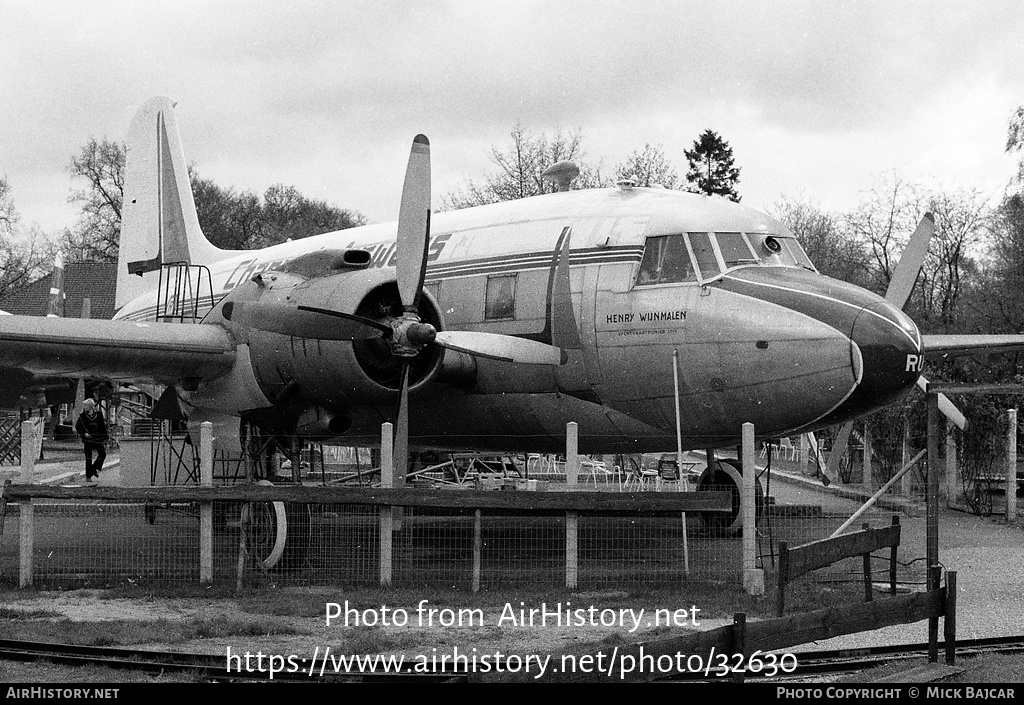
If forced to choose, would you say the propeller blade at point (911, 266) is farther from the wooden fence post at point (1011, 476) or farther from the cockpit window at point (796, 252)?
the wooden fence post at point (1011, 476)

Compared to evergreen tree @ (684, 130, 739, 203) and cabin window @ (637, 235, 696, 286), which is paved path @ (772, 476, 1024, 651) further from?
evergreen tree @ (684, 130, 739, 203)

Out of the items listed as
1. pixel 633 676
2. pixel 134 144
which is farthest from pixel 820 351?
pixel 134 144

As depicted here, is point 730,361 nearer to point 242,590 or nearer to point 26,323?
point 242,590

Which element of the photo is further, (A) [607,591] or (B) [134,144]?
(B) [134,144]

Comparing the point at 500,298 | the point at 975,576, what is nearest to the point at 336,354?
the point at 500,298

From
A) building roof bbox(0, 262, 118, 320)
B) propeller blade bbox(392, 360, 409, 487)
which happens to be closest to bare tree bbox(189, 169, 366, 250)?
building roof bbox(0, 262, 118, 320)

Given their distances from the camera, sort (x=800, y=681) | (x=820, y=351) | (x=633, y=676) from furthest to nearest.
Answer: (x=820, y=351) < (x=800, y=681) < (x=633, y=676)

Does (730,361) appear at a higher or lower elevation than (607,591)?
higher

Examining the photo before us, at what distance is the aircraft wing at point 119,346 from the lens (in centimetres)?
1345

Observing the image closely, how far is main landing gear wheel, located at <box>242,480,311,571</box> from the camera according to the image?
12.4 m

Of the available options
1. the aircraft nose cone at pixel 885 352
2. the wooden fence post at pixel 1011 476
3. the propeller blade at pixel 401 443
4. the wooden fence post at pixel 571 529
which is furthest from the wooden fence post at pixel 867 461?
the propeller blade at pixel 401 443

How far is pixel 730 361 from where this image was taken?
40.2 feet

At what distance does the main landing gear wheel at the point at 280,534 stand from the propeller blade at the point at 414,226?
8.10 feet

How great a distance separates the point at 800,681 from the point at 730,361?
525cm
